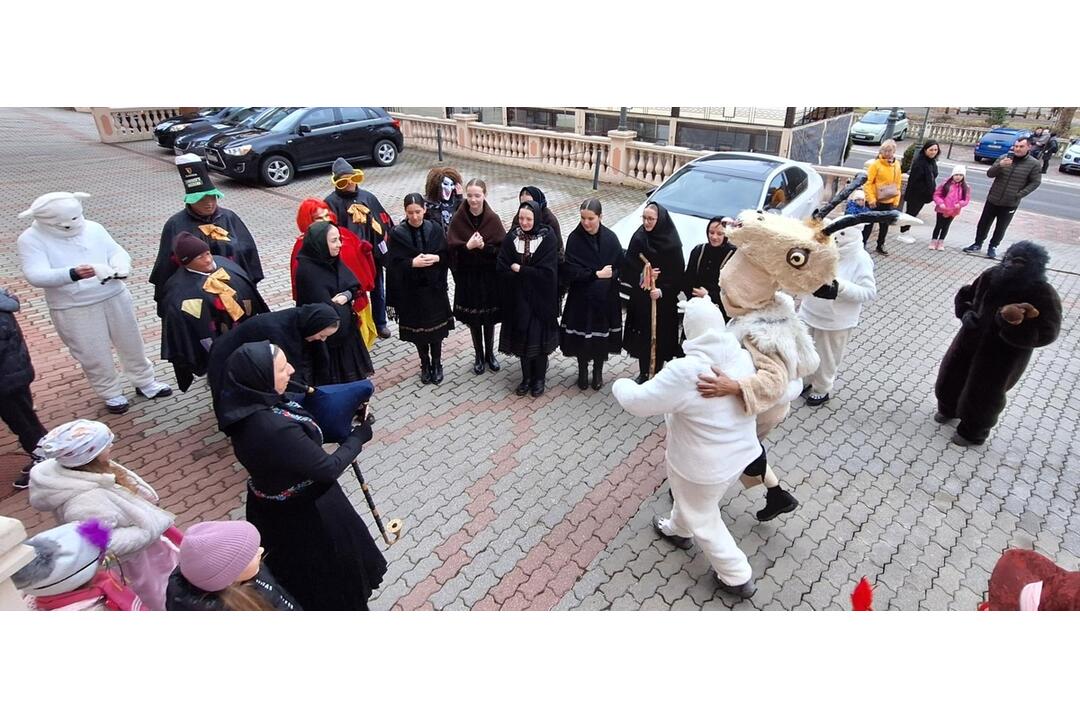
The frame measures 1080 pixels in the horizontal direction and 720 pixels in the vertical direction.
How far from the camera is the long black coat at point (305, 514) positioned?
234cm

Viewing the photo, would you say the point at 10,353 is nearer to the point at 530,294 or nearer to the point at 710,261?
the point at 530,294

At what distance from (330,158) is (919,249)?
1221 cm

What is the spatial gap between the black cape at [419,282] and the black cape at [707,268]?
2.17 metres

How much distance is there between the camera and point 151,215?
10500mm

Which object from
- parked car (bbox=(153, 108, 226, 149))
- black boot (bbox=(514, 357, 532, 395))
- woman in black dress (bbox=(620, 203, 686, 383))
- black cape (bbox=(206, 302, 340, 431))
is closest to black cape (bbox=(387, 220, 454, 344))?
black boot (bbox=(514, 357, 532, 395))

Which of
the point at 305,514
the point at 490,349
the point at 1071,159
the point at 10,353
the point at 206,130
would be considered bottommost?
the point at 490,349

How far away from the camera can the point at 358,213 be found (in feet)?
17.8

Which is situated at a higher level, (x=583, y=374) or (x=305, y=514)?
(x=305, y=514)

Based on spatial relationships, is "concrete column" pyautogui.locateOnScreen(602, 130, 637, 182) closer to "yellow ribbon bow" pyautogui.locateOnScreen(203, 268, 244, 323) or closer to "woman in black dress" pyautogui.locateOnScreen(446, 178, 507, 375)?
"woman in black dress" pyautogui.locateOnScreen(446, 178, 507, 375)

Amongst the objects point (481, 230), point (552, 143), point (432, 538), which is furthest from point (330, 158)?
point (432, 538)

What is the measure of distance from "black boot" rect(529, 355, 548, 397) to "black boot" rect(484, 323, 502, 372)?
0.59 metres

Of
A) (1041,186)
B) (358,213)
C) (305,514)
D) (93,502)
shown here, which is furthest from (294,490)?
(1041,186)

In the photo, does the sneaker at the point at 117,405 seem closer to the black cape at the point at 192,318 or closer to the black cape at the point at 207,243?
the black cape at the point at 207,243

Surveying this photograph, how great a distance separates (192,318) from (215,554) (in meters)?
2.66
